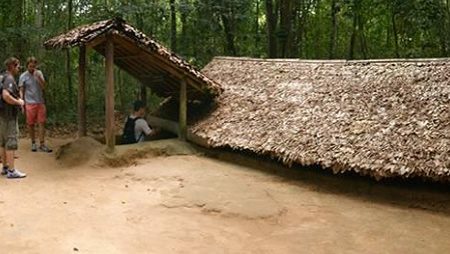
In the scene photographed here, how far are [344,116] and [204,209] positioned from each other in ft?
9.70

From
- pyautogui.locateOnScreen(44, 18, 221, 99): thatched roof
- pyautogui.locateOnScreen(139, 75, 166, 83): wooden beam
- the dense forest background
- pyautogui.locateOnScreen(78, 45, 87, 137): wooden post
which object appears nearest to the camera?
pyautogui.locateOnScreen(44, 18, 221, 99): thatched roof

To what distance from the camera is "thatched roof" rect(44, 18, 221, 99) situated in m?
8.62

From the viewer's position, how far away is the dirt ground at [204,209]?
215 inches

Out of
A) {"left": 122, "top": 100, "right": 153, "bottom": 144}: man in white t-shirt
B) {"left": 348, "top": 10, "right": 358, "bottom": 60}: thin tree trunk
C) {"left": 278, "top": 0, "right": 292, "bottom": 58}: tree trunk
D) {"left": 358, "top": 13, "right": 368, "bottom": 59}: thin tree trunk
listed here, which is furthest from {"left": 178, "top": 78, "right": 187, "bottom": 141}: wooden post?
{"left": 358, "top": 13, "right": 368, "bottom": 59}: thin tree trunk

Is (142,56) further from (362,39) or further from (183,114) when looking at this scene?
(362,39)

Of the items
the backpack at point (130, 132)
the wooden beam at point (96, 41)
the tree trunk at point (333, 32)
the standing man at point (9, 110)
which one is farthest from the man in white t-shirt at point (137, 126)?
the tree trunk at point (333, 32)

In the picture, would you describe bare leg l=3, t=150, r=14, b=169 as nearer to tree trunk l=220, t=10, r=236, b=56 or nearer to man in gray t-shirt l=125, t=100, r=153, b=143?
man in gray t-shirt l=125, t=100, r=153, b=143

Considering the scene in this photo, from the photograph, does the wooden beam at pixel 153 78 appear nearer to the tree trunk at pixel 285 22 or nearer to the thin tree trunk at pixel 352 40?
the tree trunk at pixel 285 22

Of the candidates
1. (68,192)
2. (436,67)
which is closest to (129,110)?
(68,192)

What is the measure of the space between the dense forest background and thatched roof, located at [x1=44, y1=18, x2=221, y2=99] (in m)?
3.69

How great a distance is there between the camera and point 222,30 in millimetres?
16719

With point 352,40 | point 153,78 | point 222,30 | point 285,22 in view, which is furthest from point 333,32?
point 153,78

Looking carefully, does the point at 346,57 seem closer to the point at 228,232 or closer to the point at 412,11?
the point at 412,11

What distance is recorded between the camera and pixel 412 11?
13.9 meters
